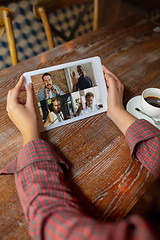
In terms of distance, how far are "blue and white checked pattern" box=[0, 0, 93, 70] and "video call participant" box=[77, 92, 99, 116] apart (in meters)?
1.44

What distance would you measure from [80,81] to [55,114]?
19cm

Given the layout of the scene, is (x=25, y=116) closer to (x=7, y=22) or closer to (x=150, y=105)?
(x=150, y=105)

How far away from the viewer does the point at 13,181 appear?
56 cm

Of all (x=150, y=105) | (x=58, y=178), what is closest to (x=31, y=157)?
(x=58, y=178)

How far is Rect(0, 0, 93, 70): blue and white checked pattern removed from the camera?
1.73 meters

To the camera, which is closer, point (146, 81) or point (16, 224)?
point (16, 224)

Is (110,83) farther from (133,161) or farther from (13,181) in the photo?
(13,181)

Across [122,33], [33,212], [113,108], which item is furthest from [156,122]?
[122,33]

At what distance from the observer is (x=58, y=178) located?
20.7 inches

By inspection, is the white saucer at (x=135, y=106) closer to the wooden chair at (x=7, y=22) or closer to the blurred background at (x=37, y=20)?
the wooden chair at (x=7, y=22)

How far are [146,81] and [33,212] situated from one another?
798mm

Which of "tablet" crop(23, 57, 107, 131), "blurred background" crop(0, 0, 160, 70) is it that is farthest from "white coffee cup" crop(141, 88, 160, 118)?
"blurred background" crop(0, 0, 160, 70)

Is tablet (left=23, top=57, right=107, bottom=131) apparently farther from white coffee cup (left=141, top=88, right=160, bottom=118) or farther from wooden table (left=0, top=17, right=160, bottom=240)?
white coffee cup (left=141, top=88, right=160, bottom=118)

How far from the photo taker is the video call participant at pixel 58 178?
12.6 inches
